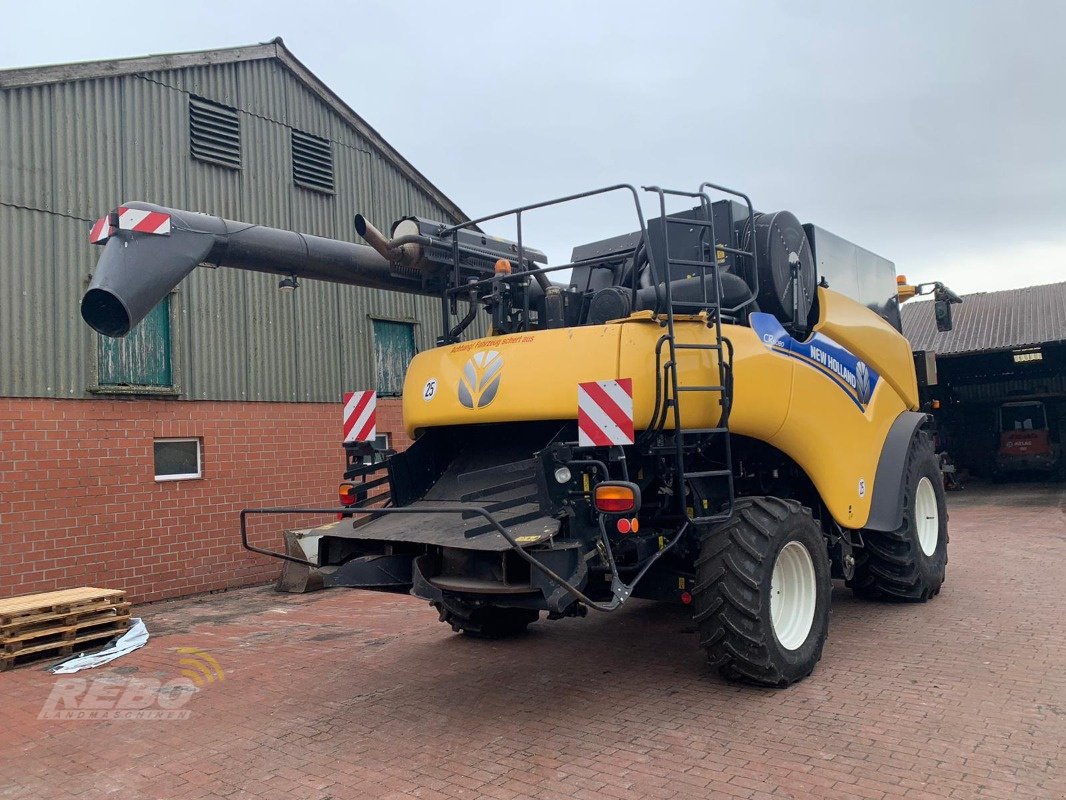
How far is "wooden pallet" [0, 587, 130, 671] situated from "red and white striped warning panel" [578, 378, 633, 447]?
17.8 feet

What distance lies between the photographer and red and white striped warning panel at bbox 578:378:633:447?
15.4 feet

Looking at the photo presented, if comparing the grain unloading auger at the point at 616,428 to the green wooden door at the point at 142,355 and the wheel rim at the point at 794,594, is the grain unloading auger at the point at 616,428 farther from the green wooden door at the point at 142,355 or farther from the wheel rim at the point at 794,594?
the green wooden door at the point at 142,355

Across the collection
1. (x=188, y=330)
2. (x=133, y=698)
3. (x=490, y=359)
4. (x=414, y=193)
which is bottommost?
(x=133, y=698)

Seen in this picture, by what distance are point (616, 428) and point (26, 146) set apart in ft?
26.4

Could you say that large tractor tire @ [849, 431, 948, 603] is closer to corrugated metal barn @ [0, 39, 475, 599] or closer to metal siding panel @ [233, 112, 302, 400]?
corrugated metal barn @ [0, 39, 475, 599]

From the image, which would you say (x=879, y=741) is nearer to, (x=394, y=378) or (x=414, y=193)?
(x=394, y=378)

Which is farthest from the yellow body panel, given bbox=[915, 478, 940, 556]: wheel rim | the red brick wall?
the red brick wall

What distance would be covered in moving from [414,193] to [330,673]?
9199 mm

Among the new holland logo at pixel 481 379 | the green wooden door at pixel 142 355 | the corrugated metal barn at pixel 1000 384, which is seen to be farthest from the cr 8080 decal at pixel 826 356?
the corrugated metal barn at pixel 1000 384

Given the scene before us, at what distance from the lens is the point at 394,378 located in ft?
43.4

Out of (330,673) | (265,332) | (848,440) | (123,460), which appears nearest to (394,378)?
(265,332)

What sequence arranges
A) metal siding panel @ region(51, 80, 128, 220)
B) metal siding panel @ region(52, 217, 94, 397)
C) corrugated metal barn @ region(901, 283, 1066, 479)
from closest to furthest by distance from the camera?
metal siding panel @ region(52, 217, 94, 397)
metal siding panel @ region(51, 80, 128, 220)
corrugated metal barn @ region(901, 283, 1066, 479)

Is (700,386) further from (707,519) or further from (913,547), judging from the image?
(913,547)

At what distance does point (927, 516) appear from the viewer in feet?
26.9
